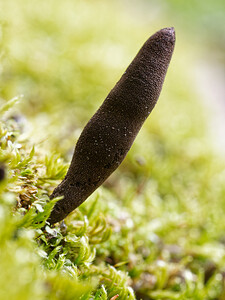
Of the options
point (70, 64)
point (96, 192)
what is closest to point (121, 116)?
point (96, 192)

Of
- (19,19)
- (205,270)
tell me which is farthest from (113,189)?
(19,19)

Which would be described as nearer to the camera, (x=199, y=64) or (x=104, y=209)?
(x=104, y=209)

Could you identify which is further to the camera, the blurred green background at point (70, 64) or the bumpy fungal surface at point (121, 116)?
the blurred green background at point (70, 64)

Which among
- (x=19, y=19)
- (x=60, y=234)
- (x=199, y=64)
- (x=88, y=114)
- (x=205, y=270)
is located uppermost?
(x=199, y=64)

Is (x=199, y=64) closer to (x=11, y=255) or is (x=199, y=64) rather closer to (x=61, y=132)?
(x=61, y=132)

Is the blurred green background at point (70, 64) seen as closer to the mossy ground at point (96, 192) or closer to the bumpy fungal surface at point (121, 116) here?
the mossy ground at point (96, 192)

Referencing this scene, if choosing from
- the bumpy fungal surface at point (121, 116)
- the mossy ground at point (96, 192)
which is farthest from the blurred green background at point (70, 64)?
the bumpy fungal surface at point (121, 116)

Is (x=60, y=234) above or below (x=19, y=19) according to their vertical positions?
below
